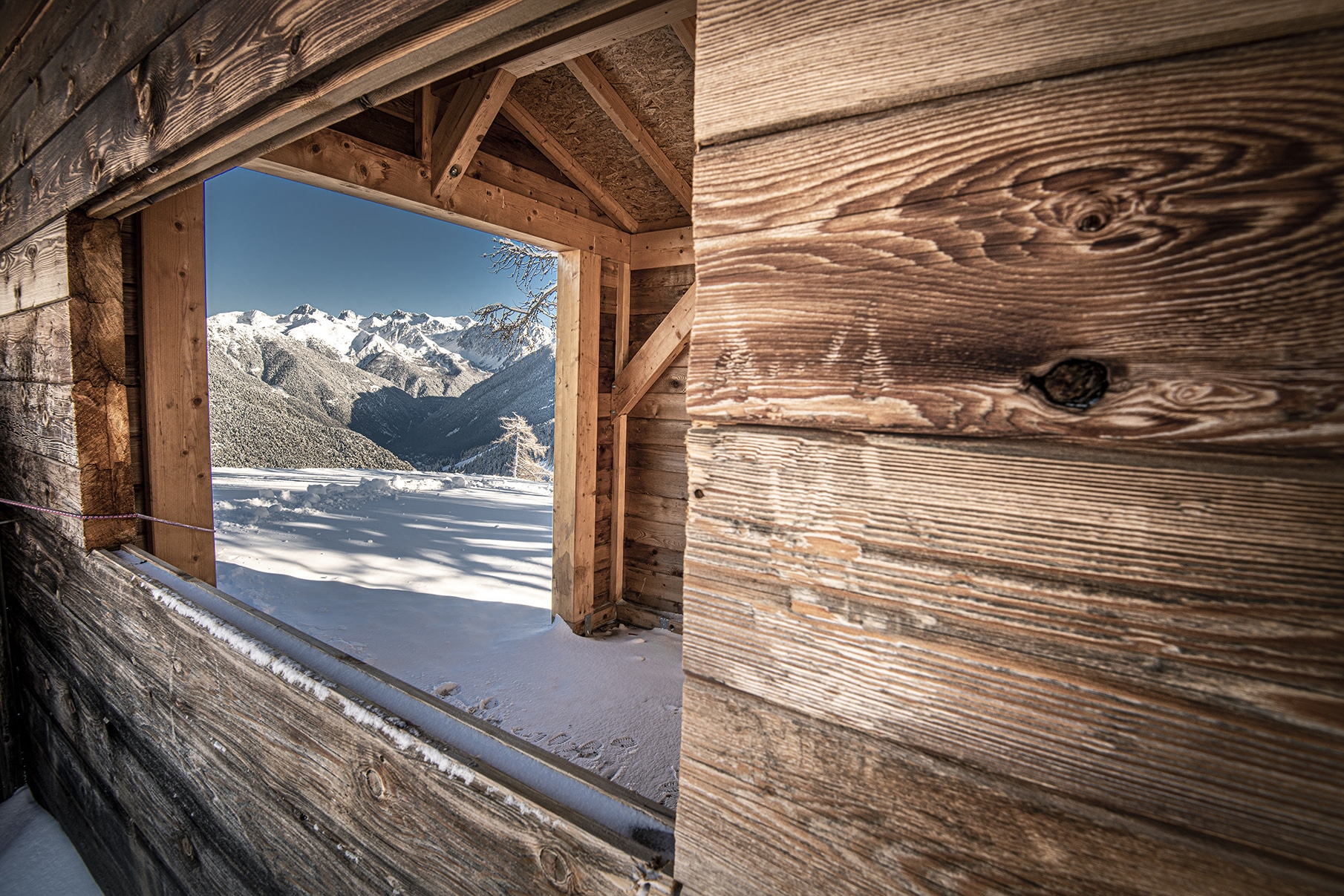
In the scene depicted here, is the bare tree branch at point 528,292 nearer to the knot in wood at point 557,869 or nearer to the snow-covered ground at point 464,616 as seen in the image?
the snow-covered ground at point 464,616

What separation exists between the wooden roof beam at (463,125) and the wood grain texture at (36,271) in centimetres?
141

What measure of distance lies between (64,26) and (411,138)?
1187 mm

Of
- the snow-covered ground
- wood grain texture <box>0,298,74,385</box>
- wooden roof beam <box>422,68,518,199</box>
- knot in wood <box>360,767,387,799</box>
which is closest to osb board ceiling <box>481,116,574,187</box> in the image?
wooden roof beam <box>422,68,518,199</box>

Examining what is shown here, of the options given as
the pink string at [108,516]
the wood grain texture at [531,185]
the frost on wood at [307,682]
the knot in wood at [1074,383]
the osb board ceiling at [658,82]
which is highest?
the osb board ceiling at [658,82]

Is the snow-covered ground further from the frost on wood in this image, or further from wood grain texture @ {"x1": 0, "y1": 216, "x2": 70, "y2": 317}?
wood grain texture @ {"x1": 0, "y1": 216, "x2": 70, "y2": 317}

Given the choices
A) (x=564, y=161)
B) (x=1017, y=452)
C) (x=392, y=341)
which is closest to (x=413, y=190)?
(x=564, y=161)

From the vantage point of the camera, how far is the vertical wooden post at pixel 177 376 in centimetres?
219

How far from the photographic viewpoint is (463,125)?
2.69 m

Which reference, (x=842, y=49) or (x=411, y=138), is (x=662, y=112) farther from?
(x=842, y=49)

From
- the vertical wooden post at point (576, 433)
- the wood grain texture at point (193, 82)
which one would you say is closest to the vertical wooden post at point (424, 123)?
the vertical wooden post at point (576, 433)

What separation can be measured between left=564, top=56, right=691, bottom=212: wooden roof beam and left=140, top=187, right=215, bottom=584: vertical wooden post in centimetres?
178

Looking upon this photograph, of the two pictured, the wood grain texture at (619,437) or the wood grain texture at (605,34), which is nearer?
the wood grain texture at (605,34)

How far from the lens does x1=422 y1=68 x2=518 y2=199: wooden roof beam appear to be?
2607mm

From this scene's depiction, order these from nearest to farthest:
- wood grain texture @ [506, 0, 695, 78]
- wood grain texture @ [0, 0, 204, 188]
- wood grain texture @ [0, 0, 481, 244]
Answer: wood grain texture @ [0, 0, 481, 244] < wood grain texture @ [0, 0, 204, 188] < wood grain texture @ [506, 0, 695, 78]
